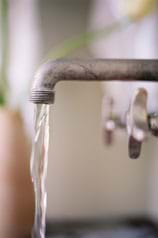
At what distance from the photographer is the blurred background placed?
40.5 inches

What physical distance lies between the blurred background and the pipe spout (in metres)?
0.46

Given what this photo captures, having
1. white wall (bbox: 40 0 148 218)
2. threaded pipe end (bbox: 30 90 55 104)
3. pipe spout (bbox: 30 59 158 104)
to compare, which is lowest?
white wall (bbox: 40 0 148 218)

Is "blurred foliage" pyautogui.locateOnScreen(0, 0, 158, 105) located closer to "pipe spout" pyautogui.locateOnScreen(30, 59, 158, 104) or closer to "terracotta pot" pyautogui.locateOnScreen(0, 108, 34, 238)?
"terracotta pot" pyautogui.locateOnScreen(0, 108, 34, 238)

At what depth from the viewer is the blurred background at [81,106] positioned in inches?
40.5

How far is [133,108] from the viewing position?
597 millimetres

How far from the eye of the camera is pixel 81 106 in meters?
1.06

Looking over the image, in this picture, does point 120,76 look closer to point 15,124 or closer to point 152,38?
point 15,124

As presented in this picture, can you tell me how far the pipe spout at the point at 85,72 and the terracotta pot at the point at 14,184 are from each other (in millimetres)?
167

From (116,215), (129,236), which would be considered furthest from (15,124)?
(116,215)

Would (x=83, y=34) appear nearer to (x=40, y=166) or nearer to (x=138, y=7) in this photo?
(x=138, y=7)

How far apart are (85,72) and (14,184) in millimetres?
243

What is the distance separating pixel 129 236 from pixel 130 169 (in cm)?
24

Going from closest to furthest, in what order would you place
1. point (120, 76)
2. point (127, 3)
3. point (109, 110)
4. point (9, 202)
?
1. point (120, 76)
2. point (9, 202)
3. point (109, 110)
4. point (127, 3)

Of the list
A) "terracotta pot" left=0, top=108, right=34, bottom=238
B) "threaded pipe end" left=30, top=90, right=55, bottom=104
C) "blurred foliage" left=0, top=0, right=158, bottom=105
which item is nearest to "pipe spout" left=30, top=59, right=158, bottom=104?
"threaded pipe end" left=30, top=90, right=55, bottom=104
